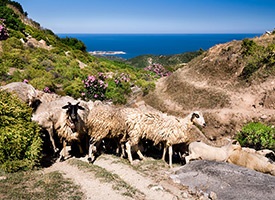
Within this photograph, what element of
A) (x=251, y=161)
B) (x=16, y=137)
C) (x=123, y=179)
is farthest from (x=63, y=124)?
(x=251, y=161)

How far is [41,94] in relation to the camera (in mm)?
15242

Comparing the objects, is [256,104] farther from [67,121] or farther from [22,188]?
[22,188]

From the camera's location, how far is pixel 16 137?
10.3 m

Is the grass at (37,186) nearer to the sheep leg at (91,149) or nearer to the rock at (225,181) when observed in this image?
the sheep leg at (91,149)

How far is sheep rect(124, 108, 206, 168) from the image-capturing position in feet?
41.4

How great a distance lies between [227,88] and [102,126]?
19.9 metres

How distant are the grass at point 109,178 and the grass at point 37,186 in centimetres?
103

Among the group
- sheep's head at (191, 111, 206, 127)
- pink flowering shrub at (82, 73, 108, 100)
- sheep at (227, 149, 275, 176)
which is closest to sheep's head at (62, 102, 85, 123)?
sheep's head at (191, 111, 206, 127)

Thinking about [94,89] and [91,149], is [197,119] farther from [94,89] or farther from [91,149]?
[94,89]

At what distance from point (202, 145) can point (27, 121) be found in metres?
7.45

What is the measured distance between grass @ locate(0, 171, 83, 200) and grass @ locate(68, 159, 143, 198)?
1.03 metres

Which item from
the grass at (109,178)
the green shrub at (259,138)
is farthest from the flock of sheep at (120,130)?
the green shrub at (259,138)

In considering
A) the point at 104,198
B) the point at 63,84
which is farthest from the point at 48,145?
the point at 63,84

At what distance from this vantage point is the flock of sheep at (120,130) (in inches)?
464
